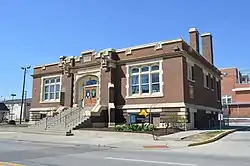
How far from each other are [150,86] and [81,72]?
28.5 ft

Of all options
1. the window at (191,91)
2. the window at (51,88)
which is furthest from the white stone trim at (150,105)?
the window at (51,88)

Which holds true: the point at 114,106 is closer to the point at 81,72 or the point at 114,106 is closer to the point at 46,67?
the point at 81,72

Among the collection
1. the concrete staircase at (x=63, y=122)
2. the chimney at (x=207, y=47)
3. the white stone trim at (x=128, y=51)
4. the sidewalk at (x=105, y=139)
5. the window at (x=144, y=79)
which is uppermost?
the chimney at (x=207, y=47)

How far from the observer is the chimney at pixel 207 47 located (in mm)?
38213

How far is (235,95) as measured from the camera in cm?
6675

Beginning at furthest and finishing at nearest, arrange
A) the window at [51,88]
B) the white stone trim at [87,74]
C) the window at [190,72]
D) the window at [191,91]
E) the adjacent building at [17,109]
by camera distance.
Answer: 1. the adjacent building at [17,109]
2. the window at [51,88]
3. the white stone trim at [87,74]
4. the window at [190,72]
5. the window at [191,91]

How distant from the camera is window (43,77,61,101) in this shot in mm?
34716

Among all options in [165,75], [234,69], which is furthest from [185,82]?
[234,69]

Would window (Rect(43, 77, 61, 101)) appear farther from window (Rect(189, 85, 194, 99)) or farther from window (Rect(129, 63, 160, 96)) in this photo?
window (Rect(189, 85, 194, 99))

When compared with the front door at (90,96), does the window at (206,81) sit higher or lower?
higher

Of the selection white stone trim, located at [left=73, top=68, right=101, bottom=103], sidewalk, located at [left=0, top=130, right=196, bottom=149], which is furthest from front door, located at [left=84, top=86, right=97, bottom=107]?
sidewalk, located at [left=0, top=130, right=196, bottom=149]

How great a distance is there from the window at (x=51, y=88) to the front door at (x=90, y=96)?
4555 millimetres

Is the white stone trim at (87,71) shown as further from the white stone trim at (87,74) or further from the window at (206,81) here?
the window at (206,81)

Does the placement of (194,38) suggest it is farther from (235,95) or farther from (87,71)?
(235,95)
